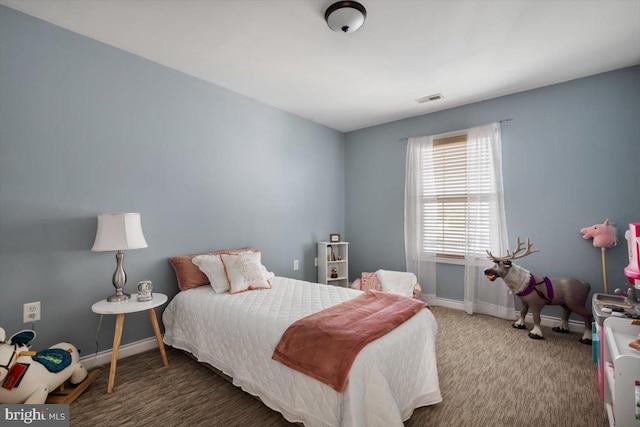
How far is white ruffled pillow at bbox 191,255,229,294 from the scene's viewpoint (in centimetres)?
263

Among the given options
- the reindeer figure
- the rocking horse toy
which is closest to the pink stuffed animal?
the reindeer figure

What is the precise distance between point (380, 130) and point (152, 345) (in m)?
4.08

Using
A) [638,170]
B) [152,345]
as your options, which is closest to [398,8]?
[638,170]

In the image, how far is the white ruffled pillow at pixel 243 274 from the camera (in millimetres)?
2652

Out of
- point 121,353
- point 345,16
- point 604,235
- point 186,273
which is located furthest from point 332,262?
point 345,16

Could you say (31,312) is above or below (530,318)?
above

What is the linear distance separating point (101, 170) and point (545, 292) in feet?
14.2

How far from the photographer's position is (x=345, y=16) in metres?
2.02

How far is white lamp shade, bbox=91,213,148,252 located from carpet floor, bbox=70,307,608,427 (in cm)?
102

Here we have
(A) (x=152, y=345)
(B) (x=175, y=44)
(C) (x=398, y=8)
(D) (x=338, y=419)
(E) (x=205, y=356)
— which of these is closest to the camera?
(D) (x=338, y=419)

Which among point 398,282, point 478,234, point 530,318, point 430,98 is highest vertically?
point 430,98

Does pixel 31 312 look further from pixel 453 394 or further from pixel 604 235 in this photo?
pixel 604 235

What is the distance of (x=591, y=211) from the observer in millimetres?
3008

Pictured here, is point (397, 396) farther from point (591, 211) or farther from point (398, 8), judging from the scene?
point (591, 211)
